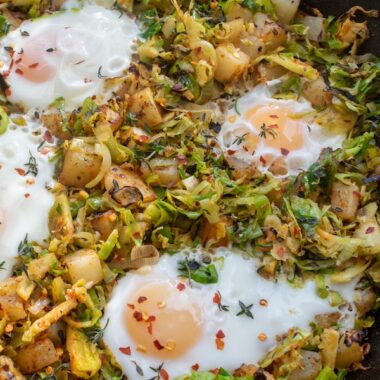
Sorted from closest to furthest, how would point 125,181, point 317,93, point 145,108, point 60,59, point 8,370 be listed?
point 8,370 → point 125,181 → point 145,108 → point 60,59 → point 317,93

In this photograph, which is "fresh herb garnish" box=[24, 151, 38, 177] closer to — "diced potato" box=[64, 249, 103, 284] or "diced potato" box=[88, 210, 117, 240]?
"diced potato" box=[88, 210, 117, 240]

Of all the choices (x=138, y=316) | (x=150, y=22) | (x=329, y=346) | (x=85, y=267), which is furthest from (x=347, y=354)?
(x=150, y=22)

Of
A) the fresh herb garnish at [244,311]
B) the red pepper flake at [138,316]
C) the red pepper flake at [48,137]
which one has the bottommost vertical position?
the fresh herb garnish at [244,311]

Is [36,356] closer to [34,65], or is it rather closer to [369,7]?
[34,65]

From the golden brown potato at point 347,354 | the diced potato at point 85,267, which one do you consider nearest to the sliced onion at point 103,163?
the diced potato at point 85,267

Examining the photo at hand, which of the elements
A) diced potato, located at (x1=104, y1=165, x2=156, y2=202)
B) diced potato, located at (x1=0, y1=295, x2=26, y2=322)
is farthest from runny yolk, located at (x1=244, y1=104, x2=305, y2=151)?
diced potato, located at (x1=0, y1=295, x2=26, y2=322)

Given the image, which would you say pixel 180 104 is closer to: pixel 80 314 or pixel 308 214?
pixel 308 214

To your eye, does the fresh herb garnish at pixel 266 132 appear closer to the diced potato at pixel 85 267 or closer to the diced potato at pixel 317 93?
the diced potato at pixel 317 93

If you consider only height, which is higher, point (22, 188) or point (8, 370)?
point (22, 188)
